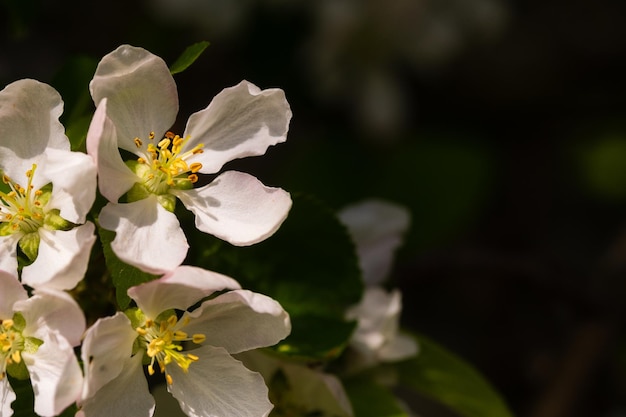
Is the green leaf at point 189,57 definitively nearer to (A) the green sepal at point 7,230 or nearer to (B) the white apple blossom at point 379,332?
(A) the green sepal at point 7,230

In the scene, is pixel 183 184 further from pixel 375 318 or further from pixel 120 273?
pixel 375 318

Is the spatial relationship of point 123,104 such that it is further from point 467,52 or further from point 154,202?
point 467,52

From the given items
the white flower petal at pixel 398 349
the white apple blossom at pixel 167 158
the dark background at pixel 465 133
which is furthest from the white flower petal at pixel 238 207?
the dark background at pixel 465 133

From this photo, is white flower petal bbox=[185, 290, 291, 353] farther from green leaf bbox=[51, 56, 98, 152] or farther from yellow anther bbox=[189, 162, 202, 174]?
green leaf bbox=[51, 56, 98, 152]

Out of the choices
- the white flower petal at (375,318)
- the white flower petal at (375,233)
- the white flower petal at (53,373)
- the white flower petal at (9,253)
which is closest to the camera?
the white flower petal at (53,373)

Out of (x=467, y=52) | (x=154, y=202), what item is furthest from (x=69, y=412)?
(x=467, y=52)

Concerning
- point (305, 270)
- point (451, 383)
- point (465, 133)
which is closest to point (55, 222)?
point (305, 270)
